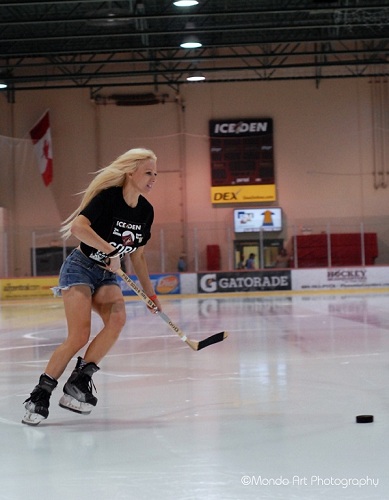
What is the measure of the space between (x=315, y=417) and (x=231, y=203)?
Result: 24626 mm

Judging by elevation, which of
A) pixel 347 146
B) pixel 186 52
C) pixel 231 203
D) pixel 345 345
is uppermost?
pixel 186 52

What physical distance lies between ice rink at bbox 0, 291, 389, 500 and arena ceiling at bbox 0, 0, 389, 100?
11551mm

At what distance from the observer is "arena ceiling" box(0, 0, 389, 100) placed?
2027 centimetres

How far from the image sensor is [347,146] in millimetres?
29516

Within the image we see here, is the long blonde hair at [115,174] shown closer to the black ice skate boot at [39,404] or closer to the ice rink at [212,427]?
the black ice skate boot at [39,404]

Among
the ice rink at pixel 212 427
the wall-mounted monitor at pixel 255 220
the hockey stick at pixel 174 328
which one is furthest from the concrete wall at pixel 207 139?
the hockey stick at pixel 174 328

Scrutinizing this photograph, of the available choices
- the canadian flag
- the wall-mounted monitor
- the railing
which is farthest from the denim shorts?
the canadian flag

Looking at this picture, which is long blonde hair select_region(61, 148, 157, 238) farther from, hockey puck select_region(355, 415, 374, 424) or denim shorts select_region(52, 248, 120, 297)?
hockey puck select_region(355, 415, 374, 424)

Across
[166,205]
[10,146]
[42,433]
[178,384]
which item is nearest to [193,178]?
[166,205]

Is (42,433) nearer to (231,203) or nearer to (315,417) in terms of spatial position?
(315,417)

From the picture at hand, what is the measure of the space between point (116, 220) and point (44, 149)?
79.1 feet

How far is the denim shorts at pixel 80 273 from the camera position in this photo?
5016 mm

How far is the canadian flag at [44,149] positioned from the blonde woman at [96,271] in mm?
23860

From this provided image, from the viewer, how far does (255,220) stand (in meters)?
28.5
